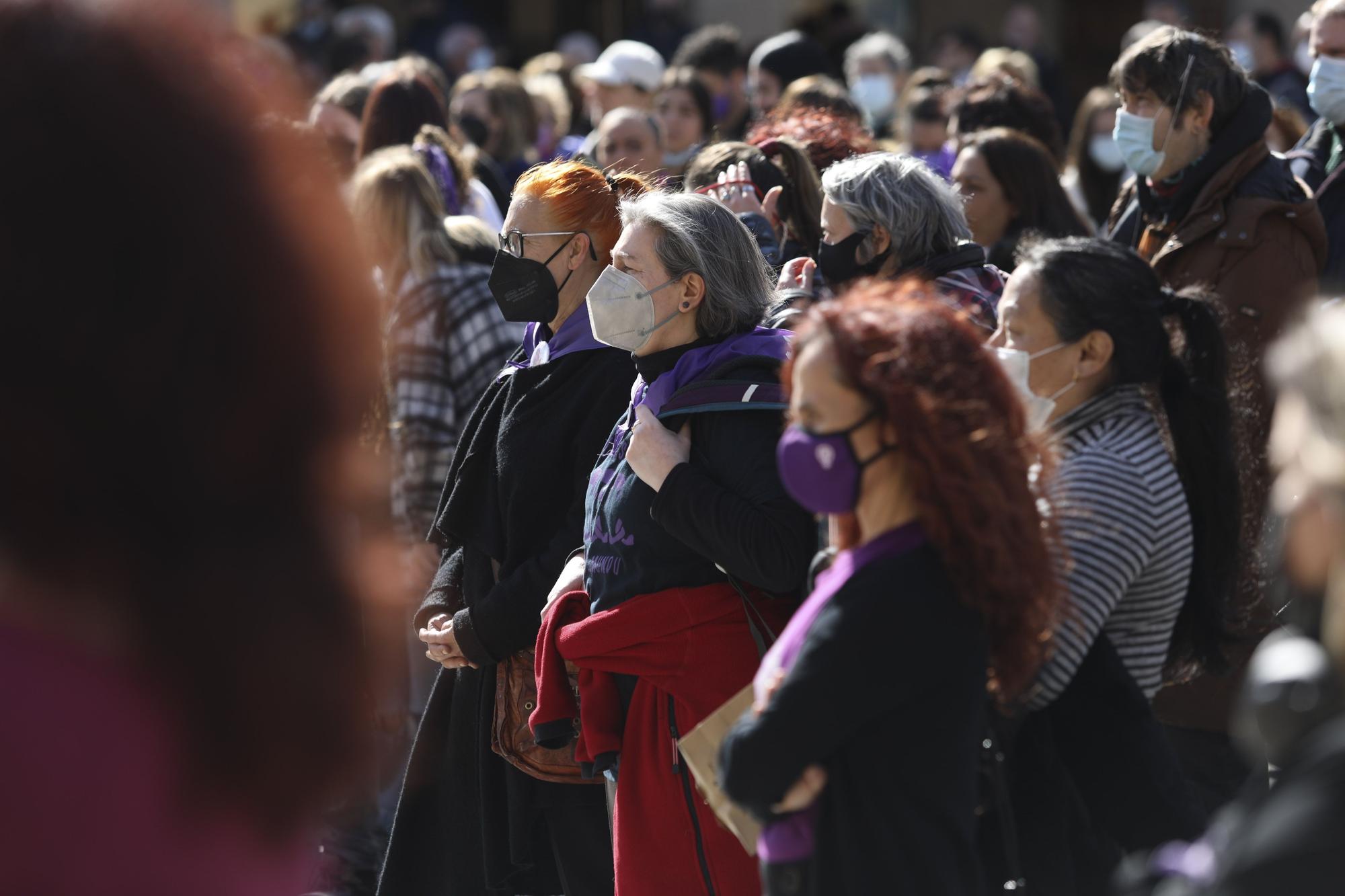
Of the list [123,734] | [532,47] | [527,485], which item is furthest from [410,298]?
[532,47]

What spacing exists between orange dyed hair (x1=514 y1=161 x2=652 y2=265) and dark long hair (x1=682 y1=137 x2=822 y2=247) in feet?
1.95

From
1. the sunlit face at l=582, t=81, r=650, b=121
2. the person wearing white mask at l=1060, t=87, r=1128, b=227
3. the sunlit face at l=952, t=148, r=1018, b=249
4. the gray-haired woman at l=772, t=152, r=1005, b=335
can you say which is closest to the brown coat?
the sunlit face at l=952, t=148, r=1018, b=249

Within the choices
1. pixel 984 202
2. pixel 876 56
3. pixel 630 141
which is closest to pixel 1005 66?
pixel 876 56

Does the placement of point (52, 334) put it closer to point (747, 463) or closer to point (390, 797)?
point (747, 463)

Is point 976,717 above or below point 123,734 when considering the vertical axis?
below

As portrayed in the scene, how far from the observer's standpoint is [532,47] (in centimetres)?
1861

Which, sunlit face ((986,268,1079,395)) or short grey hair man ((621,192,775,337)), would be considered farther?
short grey hair man ((621,192,775,337))

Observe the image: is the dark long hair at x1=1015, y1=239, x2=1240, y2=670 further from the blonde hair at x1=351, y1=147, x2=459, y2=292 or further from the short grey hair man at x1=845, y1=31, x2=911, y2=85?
the short grey hair man at x1=845, y1=31, x2=911, y2=85

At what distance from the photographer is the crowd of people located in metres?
0.89

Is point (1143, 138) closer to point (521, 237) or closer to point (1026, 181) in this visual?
point (1026, 181)

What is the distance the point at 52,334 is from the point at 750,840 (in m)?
2.07

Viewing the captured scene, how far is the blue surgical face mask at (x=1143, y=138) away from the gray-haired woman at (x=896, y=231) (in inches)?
41.9

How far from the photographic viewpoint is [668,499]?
9.91 feet

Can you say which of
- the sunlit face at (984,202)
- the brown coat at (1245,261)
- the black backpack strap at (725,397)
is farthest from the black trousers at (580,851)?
the sunlit face at (984,202)
